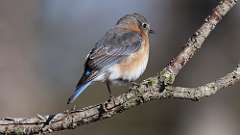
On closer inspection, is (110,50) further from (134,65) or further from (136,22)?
(136,22)

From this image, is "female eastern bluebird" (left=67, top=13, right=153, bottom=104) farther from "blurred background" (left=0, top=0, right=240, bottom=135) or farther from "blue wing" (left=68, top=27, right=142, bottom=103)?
"blurred background" (left=0, top=0, right=240, bottom=135)

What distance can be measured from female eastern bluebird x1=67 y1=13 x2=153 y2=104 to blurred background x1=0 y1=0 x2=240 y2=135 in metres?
4.22

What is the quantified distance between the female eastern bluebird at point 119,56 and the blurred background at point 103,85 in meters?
4.22

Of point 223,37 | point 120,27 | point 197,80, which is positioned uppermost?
point 223,37

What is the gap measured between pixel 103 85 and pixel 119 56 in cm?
802

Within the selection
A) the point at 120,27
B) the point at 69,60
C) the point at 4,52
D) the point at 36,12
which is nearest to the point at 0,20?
the point at 4,52

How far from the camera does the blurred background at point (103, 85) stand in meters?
11.5

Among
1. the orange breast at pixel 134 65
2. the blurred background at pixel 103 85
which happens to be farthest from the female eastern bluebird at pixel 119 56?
the blurred background at pixel 103 85

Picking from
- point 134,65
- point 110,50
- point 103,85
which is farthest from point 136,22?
point 103,85

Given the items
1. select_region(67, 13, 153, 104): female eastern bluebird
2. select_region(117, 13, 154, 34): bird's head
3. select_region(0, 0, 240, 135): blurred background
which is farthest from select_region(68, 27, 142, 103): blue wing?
select_region(0, 0, 240, 135): blurred background

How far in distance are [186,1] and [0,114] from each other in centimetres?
428

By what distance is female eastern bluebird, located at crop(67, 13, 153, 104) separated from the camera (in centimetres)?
607

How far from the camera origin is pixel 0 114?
Answer: 11.8m

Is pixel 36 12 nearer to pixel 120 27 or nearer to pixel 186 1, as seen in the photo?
pixel 186 1
